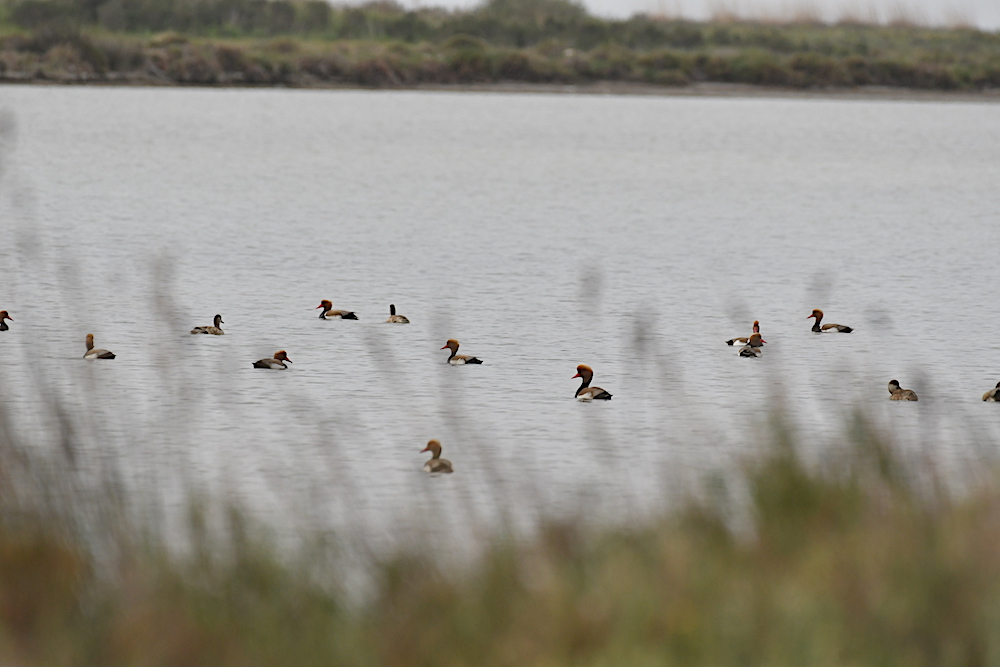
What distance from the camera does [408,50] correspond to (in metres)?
78.8

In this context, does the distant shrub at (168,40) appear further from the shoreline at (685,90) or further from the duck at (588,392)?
the duck at (588,392)

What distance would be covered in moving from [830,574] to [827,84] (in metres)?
79.4

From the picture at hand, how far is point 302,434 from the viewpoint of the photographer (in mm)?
10531

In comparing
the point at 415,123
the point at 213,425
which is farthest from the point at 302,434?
the point at 415,123

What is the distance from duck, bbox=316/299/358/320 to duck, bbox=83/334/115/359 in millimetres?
3208

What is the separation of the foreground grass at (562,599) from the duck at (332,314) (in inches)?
352

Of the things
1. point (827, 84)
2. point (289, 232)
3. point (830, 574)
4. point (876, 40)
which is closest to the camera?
point (830, 574)

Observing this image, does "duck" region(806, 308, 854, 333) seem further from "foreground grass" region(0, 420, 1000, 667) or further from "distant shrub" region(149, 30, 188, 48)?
"distant shrub" region(149, 30, 188, 48)

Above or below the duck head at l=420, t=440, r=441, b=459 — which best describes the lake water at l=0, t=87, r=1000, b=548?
below

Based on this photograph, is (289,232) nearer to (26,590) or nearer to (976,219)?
(976,219)

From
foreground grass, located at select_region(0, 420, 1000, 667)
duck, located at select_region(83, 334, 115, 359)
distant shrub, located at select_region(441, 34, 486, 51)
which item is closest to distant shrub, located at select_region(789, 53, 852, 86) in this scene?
distant shrub, located at select_region(441, 34, 486, 51)

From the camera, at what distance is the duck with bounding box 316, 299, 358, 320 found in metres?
15.5

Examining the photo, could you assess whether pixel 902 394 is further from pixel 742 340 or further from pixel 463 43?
pixel 463 43

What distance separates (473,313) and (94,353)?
474 cm
